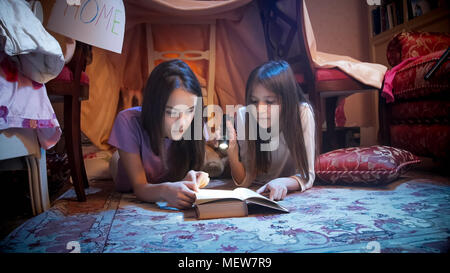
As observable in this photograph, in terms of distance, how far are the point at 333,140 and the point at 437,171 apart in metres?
0.47

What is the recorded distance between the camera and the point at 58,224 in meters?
0.70

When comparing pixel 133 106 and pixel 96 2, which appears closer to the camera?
pixel 96 2

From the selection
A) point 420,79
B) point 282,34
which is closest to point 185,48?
point 282,34

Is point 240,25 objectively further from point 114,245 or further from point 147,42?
point 114,245

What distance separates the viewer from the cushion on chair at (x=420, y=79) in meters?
1.08

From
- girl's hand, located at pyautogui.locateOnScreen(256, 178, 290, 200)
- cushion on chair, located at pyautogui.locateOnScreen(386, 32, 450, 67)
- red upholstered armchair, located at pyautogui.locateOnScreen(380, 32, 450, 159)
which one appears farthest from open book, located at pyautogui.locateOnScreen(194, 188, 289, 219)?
cushion on chair, located at pyautogui.locateOnScreen(386, 32, 450, 67)

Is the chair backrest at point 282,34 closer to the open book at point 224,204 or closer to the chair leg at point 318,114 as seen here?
the chair leg at point 318,114

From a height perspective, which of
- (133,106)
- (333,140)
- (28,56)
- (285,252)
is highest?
(28,56)

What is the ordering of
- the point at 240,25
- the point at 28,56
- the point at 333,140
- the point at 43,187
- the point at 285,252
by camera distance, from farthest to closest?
the point at 333,140
the point at 240,25
the point at 43,187
the point at 28,56
the point at 285,252

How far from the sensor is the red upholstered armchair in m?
1.11

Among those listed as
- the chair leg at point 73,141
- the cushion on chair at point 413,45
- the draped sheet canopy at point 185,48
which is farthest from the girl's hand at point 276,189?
the cushion on chair at point 413,45

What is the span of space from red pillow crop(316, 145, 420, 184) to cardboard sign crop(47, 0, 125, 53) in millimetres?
734

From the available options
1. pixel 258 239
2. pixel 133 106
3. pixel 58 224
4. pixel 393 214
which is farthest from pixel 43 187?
pixel 393 214

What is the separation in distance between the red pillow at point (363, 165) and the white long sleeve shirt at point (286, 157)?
8 cm
